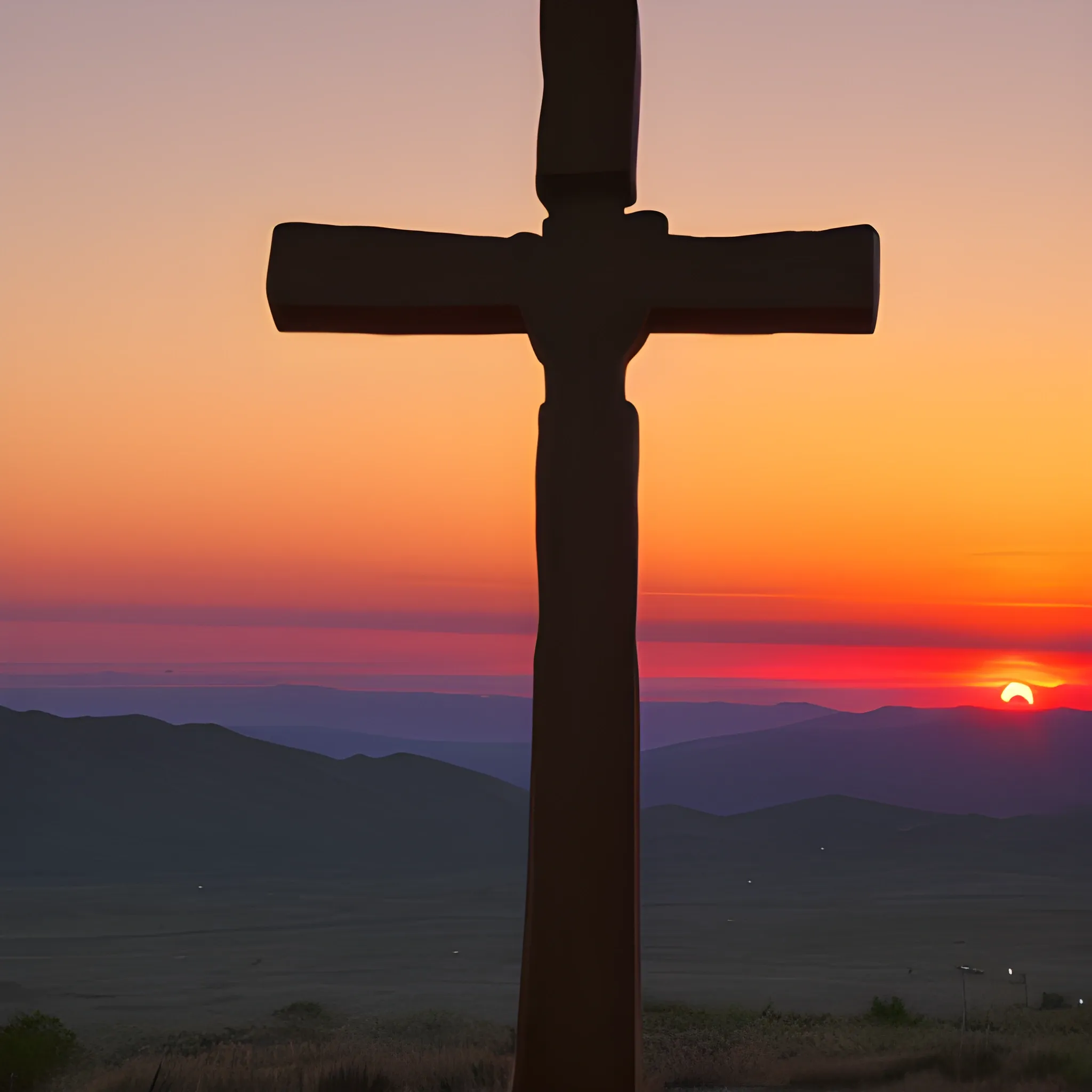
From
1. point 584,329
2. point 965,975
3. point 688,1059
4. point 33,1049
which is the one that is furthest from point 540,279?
point 965,975

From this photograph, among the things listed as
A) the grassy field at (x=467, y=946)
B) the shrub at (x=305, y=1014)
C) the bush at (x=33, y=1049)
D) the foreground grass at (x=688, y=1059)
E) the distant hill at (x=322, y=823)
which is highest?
the distant hill at (x=322, y=823)

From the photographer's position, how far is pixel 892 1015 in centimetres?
1091

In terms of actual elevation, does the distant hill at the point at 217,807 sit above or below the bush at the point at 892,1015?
above

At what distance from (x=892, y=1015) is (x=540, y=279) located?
9097 mm

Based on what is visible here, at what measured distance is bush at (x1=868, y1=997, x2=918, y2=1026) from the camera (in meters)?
10.7

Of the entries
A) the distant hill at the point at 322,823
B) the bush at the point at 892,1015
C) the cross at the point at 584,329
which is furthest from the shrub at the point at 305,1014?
the distant hill at the point at 322,823

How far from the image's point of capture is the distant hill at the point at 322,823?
45.8 metres

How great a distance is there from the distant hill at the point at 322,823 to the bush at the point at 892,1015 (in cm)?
3341

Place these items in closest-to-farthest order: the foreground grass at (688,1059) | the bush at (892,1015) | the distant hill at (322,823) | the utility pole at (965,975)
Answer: the foreground grass at (688,1059) < the utility pole at (965,975) < the bush at (892,1015) < the distant hill at (322,823)

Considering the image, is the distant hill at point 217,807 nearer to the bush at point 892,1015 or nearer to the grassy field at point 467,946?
the grassy field at point 467,946

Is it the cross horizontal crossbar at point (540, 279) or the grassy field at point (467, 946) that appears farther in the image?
Result: the grassy field at point (467, 946)

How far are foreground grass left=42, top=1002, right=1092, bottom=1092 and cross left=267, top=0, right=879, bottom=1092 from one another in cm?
287

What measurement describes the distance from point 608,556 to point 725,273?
1.03 meters

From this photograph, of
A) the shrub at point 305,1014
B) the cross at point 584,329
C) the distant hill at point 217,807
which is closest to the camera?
the cross at point 584,329
